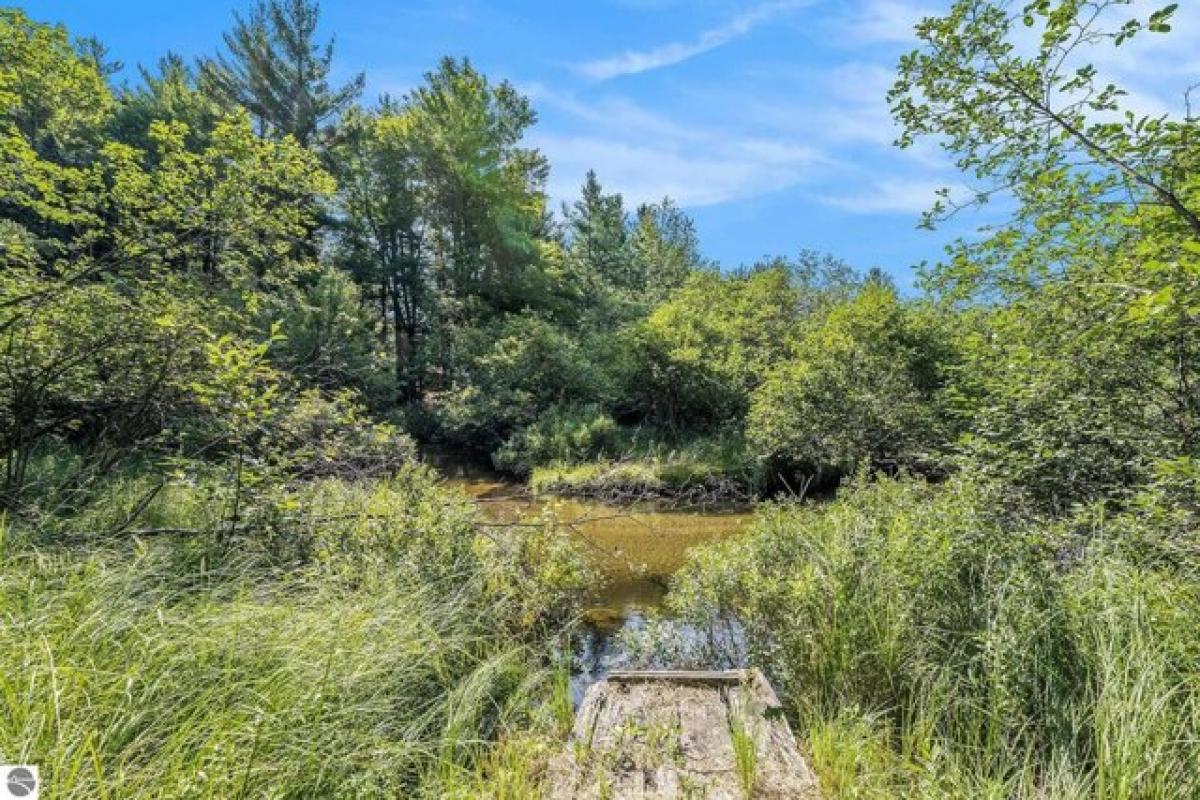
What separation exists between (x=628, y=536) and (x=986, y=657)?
22.4 ft

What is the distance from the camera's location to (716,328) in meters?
17.0

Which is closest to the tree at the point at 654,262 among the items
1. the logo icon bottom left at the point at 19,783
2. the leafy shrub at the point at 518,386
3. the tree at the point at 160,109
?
the leafy shrub at the point at 518,386

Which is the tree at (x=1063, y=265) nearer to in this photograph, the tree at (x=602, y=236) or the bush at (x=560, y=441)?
the bush at (x=560, y=441)

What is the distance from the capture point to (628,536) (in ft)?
30.2

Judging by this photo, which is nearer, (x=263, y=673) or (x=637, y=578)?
(x=263, y=673)

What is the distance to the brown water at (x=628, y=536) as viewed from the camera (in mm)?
6032

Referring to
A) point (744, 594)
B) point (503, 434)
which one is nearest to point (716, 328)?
point (503, 434)

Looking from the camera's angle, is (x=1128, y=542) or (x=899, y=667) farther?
(x=899, y=667)

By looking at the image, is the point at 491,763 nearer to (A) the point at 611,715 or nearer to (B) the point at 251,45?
(A) the point at 611,715

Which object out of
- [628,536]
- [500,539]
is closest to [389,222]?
[628,536]

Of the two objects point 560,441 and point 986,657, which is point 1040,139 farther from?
point 560,441

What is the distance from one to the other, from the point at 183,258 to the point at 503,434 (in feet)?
41.0

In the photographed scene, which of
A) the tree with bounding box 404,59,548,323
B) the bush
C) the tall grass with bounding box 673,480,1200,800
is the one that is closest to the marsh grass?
the tall grass with bounding box 673,480,1200,800

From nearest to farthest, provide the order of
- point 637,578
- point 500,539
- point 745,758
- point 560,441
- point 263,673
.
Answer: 1. point 263,673
2. point 745,758
3. point 500,539
4. point 637,578
5. point 560,441
